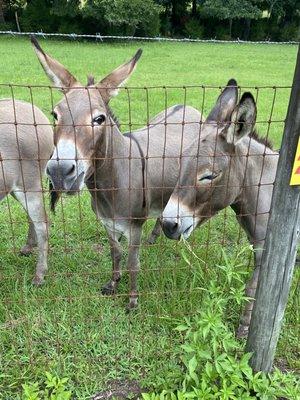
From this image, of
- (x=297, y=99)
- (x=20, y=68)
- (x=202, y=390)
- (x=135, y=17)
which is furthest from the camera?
(x=135, y=17)

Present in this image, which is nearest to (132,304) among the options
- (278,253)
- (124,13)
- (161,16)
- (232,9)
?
(278,253)

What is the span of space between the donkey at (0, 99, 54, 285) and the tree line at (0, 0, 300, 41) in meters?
17.8

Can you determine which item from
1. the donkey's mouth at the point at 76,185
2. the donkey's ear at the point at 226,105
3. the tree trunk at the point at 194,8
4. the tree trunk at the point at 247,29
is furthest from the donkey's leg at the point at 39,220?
the tree trunk at the point at 194,8

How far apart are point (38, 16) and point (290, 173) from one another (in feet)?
78.6

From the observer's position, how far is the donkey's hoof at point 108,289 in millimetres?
3646

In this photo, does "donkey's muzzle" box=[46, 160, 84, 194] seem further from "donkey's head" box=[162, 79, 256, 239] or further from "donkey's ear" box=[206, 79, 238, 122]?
"donkey's ear" box=[206, 79, 238, 122]

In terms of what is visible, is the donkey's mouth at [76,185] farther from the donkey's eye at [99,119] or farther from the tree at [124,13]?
the tree at [124,13]

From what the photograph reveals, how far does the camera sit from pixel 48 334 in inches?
123

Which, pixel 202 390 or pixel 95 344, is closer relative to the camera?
pixel 202 390

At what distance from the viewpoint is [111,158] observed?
8.70 ft

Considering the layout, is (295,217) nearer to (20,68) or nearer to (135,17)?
(20,68)

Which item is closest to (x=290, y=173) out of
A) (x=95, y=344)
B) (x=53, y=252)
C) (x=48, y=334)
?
(x=95, y=344)

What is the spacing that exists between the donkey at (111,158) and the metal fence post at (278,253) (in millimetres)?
604

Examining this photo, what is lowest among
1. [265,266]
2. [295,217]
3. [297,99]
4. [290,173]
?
[265,266]
